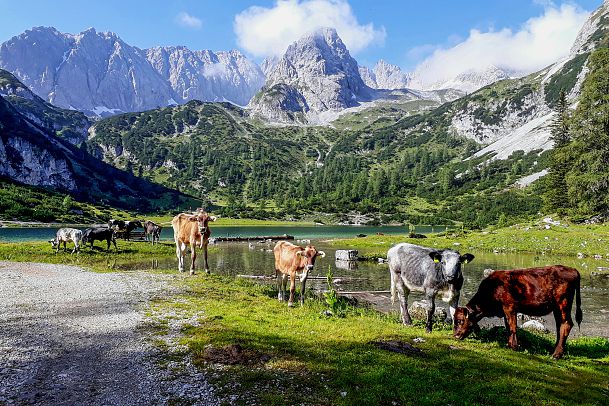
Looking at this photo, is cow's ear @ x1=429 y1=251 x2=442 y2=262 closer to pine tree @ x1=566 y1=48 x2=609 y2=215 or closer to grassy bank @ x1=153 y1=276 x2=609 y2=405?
grassy bank @ x1=153 y1=276 x2=609 y2=405

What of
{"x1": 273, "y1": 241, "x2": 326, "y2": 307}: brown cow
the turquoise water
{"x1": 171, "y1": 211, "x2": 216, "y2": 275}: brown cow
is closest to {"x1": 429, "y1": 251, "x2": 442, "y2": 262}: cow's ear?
{"x1": 273, "y1": 241, "x2": 326, "y2": 307}: brown cow

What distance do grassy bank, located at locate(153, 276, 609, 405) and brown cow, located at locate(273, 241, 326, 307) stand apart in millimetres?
3314

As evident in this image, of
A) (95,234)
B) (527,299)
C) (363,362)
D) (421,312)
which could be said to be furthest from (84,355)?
(95,234)

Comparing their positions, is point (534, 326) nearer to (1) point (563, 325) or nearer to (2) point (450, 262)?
(1) point (563, 325)

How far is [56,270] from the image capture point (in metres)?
29.6

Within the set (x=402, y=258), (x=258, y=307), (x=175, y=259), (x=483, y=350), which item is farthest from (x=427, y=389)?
(x=175, y=259)

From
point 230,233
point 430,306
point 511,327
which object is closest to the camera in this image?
point 511,327

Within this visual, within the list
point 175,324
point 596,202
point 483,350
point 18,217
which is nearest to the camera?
point 483,350

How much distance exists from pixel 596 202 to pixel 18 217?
548ft

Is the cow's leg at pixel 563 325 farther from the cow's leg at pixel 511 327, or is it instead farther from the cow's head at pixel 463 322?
the cow's head at pixel 463 322

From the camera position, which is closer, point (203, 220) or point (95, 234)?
point (203, 220)

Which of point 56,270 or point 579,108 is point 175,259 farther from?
point 579,108

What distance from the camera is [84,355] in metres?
11.8

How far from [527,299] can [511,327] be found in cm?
120
